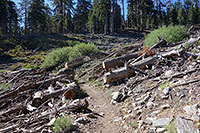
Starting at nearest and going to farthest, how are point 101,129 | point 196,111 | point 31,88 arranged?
point 196,111 < point 101,129 < point 31,88

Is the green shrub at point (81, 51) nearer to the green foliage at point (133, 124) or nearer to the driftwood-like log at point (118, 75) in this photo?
the driftwood-like log at point (118, 75)

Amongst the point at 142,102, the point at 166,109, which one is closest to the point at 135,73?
the point at 142,102

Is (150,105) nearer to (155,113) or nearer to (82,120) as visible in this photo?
(155,113)

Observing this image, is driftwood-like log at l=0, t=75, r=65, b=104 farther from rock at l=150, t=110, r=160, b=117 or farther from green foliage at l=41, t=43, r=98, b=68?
rock at l=150, t=110, r=160, b=117

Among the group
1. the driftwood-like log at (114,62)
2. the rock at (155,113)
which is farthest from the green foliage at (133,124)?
the driftwood-like log at (114,62)

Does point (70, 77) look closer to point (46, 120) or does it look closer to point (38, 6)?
point (46, 120)

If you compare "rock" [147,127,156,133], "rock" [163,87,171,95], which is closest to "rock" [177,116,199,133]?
"rock" [147,127,156,133]

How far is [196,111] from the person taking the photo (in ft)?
9.93

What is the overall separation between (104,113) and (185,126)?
2.99 metres

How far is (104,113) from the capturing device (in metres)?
5.23

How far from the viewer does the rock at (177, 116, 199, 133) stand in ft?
8.34

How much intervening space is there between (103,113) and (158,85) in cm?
226

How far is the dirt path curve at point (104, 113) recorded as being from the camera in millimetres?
4151

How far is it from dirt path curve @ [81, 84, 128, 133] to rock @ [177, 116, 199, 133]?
1.53m
